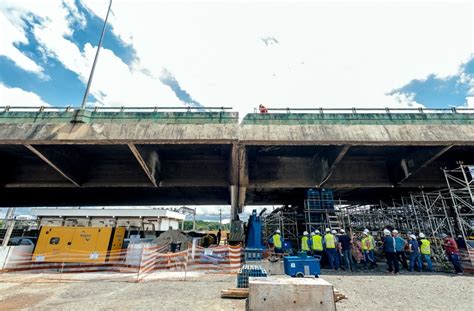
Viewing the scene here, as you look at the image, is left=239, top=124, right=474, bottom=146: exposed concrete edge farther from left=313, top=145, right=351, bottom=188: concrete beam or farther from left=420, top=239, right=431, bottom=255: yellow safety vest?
left=420, top=239, right=431, bottom=255: yellow safety vest

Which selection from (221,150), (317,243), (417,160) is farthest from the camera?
(221,150)

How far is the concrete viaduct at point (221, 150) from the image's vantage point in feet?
33.0

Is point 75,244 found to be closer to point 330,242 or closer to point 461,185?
point 330,242

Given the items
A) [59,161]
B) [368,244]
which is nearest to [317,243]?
[368,244]

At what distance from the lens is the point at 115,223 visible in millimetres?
30125

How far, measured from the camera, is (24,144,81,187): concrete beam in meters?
10.1

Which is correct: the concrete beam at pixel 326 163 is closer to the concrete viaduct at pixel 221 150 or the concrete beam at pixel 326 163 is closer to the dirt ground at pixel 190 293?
the concrete viaduct at pixel 221 150

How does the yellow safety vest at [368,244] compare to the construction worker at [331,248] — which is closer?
the construction worker at [331,248]

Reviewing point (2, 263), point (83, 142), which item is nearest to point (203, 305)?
point (83, 142)

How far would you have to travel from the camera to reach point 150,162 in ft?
37.2

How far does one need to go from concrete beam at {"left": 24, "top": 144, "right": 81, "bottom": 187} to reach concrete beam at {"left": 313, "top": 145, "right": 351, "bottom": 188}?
12783 mm

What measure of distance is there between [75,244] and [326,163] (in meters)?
15.0

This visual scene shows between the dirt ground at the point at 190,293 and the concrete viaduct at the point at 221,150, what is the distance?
4920 mm

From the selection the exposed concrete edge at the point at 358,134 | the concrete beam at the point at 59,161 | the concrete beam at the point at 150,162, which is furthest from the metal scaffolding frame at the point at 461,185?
the concrete beam at the point at 59,161
